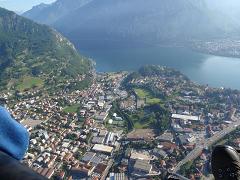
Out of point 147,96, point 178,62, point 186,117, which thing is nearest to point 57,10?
point 178,62

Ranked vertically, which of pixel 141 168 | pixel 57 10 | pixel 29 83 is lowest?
pixel 141 168

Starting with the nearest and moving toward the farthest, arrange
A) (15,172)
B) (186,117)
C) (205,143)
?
1. (15,172)
2. (205,143)
3. (186,117)

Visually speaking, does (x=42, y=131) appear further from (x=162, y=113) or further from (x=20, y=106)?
(x=162, y=113)

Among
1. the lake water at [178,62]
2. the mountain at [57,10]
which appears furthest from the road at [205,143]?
the mountain at [57,10]

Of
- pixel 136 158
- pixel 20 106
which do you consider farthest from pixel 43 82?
pixel 136 158

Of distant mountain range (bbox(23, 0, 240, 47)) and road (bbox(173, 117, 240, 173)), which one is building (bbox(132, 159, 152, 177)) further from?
distant mountain range (bbox(23, 0, 240, 47))

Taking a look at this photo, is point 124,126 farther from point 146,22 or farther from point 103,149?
point 146,22
